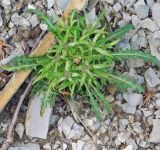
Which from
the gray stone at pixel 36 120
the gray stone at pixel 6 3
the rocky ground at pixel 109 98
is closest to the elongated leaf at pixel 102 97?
the rocky ground at pixel 109 98

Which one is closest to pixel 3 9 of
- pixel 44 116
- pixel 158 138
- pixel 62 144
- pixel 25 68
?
pixel 25 68

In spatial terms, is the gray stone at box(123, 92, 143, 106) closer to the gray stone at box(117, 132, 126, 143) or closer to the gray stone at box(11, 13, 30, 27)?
the gray stone at box(117, 132, 126, 143)

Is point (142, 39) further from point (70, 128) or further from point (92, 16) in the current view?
point (70, 128)

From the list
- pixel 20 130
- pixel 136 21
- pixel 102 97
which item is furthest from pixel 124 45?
pixel 20 130

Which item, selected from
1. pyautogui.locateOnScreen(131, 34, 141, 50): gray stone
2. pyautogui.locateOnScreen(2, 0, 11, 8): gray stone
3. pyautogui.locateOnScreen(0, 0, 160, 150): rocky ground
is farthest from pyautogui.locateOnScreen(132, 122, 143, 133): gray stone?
pyautogui.locateOnScreen(2, 0, 11, 8): gray stone

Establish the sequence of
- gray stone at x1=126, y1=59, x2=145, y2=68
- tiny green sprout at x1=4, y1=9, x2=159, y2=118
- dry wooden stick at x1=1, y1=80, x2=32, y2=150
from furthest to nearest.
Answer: gray stone at x1=126, y1=59, x2=145, y2=68, dry wooden stick at x1=1, y1=80, x2=32, y2=150, tiny green sprout at x1=4, y1=9, x2=159, y2=118

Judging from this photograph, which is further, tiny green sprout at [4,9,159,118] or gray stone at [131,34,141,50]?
gray stone at [131,34,141,50]

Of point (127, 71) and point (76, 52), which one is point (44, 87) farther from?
point (127, 71)
